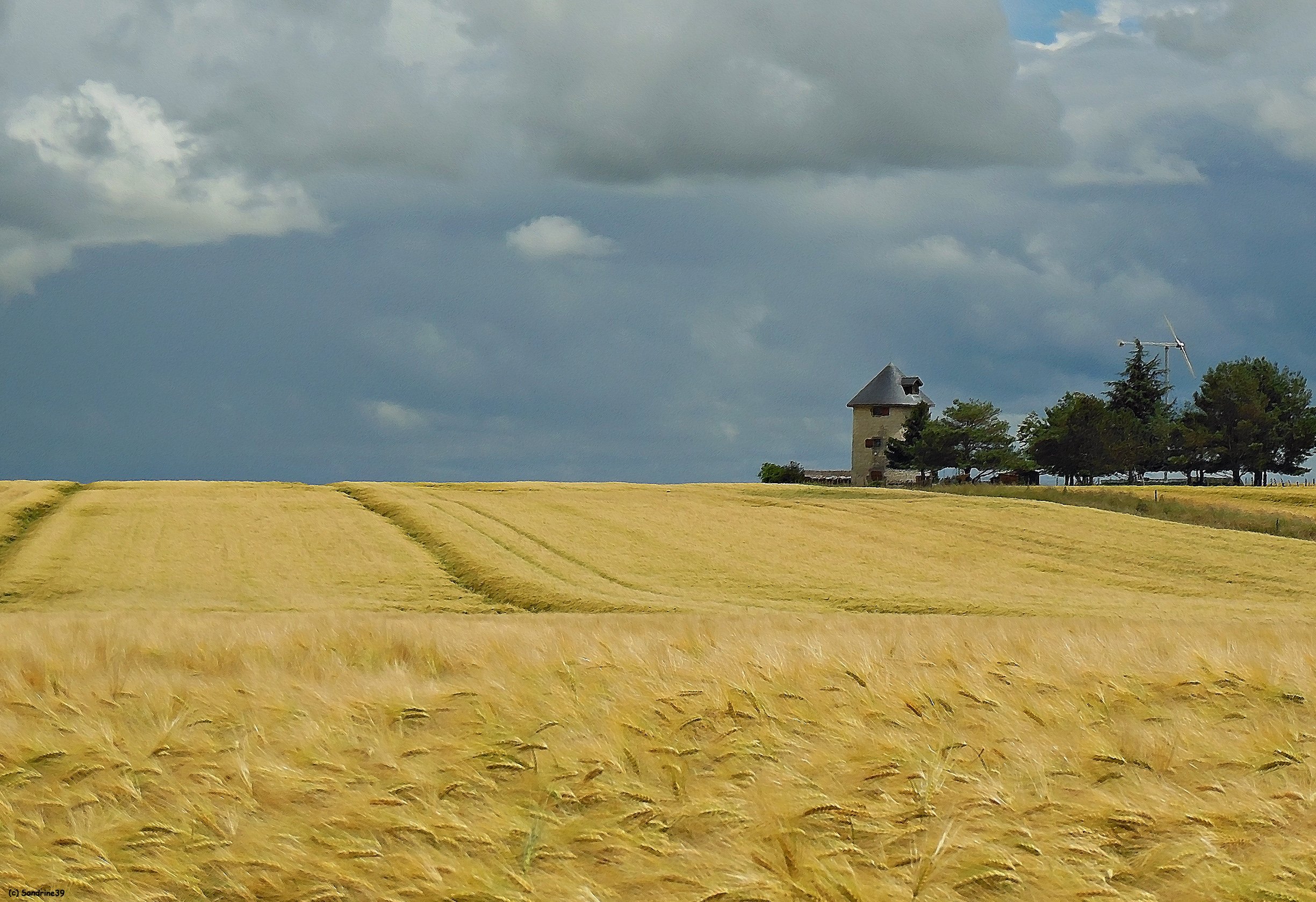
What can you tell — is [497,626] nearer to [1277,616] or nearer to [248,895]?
[248,895]

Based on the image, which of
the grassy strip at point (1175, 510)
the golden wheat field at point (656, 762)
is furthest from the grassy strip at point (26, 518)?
the grassy strip at point (1175, 510)

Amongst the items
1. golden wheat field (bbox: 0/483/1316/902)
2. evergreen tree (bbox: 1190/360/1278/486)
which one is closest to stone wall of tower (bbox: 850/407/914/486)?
evergreen tree (bbox: 1190/360/1278/486)

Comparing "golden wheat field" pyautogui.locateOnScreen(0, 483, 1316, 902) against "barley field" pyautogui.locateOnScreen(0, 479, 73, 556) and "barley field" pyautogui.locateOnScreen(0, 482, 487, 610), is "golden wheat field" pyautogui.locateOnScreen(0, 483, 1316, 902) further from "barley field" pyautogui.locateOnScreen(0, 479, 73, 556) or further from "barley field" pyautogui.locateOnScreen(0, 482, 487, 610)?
"barley field" pyautogui.locateOnScreen(0, 479, 73, 556)

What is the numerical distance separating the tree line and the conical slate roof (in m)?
5.00

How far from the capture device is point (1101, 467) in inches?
3691

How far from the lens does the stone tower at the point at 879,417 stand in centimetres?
10544

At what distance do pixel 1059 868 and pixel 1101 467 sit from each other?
9500 cm

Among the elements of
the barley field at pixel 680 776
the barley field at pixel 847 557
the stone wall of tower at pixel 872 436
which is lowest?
the barley field at pixel 847 557

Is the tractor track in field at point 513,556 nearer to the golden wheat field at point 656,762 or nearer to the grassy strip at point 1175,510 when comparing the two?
the golden wheat field at point 656,762

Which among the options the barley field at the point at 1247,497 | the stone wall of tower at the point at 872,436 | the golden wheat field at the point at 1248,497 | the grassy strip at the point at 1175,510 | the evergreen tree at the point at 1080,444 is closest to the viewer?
the grassy strip at the point at 1175,510

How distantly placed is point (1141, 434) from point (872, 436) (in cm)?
2277

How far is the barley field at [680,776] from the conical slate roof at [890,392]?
9983 cm

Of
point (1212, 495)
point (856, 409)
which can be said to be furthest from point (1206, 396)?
point (1212, 495)

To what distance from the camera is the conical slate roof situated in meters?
107
